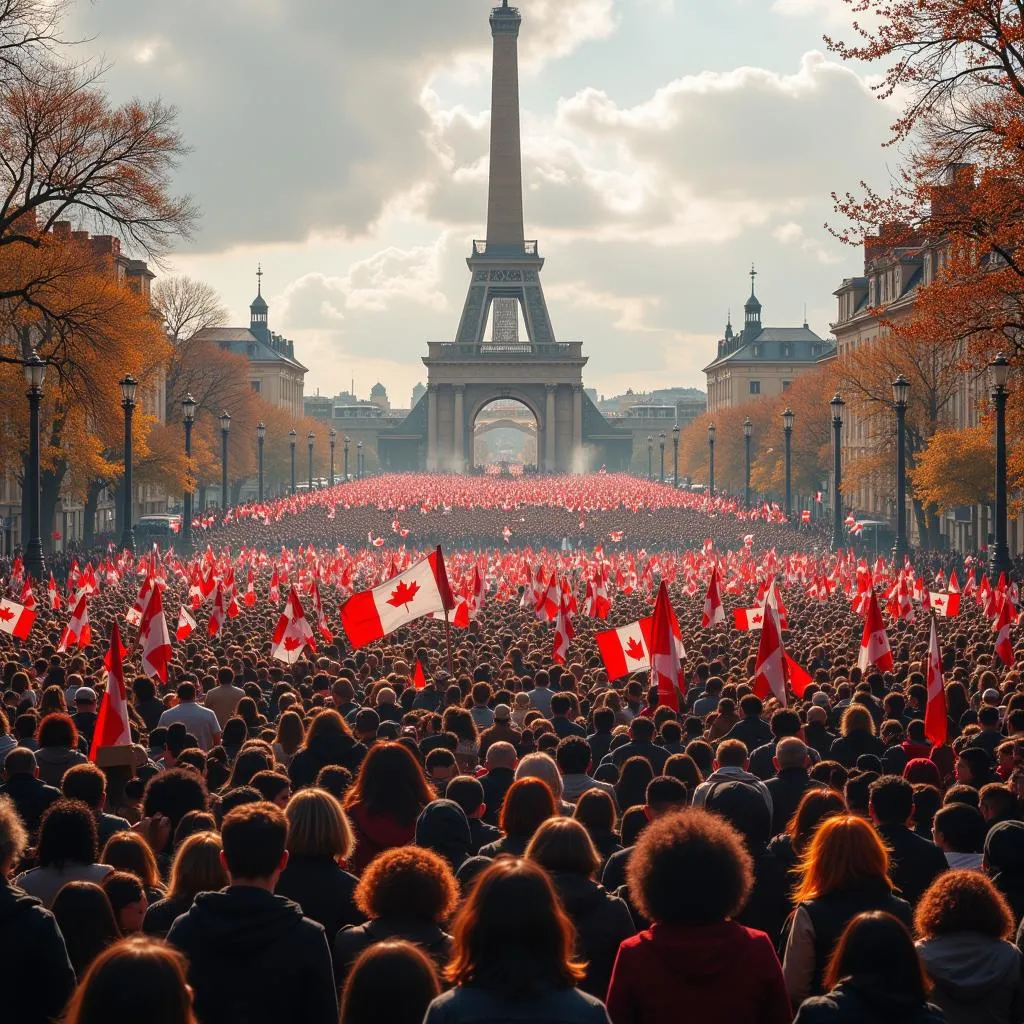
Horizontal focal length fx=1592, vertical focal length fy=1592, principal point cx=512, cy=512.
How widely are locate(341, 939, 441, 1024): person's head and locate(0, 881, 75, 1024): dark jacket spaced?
5.03 ft

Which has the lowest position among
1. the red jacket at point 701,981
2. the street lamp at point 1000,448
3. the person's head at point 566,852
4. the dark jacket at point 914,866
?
the dark jacket at point 914,866

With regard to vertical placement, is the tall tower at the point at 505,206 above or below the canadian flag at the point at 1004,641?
above

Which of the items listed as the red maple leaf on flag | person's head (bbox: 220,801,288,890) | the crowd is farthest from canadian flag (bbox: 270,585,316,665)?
person's head (bbox: 220,801,288,890)

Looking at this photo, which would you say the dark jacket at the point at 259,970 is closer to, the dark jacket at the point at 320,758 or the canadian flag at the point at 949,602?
the dark jacket at the point at 320,758

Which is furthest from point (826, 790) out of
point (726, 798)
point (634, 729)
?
→ point (634, 729)

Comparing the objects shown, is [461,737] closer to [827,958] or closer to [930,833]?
[930,833]

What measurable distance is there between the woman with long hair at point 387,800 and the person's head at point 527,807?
807 millimetres

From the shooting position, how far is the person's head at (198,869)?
23.0 feet

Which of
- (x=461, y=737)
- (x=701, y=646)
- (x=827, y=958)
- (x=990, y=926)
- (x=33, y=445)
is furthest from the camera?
(x=33, y=445)

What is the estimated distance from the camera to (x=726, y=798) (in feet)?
28.7

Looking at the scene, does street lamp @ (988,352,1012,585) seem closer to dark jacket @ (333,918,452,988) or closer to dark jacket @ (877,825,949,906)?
dark jacket @ (877,825,949,906)

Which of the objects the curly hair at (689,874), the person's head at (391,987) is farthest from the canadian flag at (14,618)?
the person's head at (391,987)

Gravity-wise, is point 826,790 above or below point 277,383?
below

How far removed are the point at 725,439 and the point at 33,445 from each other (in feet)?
274
